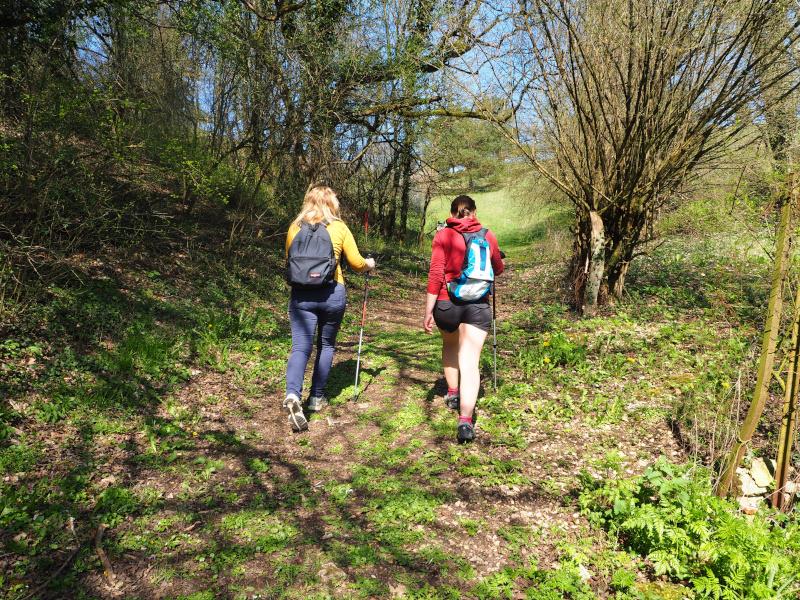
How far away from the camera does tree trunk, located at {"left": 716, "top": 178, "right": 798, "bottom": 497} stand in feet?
10.8

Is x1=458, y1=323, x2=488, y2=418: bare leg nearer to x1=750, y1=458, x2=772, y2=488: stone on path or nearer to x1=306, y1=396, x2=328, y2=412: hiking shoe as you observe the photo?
x1=306, y1=396, x2=328, y2=412: hiking shoe

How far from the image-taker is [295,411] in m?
4.53

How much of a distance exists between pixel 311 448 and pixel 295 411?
37cm

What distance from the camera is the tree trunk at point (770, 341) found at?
3.29 metres

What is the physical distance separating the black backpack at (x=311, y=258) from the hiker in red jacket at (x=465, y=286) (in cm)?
95

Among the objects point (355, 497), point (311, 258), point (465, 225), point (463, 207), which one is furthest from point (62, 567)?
point (463, 207)

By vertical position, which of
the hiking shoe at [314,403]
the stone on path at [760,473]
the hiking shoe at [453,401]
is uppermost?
the stone on path at [760,473]

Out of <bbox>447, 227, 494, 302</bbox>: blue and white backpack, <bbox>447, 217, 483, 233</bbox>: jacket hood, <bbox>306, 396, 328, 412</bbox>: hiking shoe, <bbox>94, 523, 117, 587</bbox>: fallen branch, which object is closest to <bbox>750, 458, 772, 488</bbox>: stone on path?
<bbox>447, 227, 494, 302</bbox>: blue and white backpack

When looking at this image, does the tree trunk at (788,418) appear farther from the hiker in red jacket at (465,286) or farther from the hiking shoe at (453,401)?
the hiking shoe at (453,401)

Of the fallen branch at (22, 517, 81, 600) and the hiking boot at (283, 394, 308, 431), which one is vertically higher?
the hiking boot at (283, 394, 308, 431)

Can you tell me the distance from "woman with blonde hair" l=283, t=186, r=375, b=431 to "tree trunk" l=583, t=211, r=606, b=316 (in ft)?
15.5

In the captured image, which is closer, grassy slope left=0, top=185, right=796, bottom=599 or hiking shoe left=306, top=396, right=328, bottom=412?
grassy slope left=0, top=185, right=796, bottom=599

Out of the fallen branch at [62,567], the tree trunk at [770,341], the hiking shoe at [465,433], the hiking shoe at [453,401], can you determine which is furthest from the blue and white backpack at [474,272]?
the fallen branch at [62,567]

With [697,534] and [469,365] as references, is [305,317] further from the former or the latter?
[697,534]
